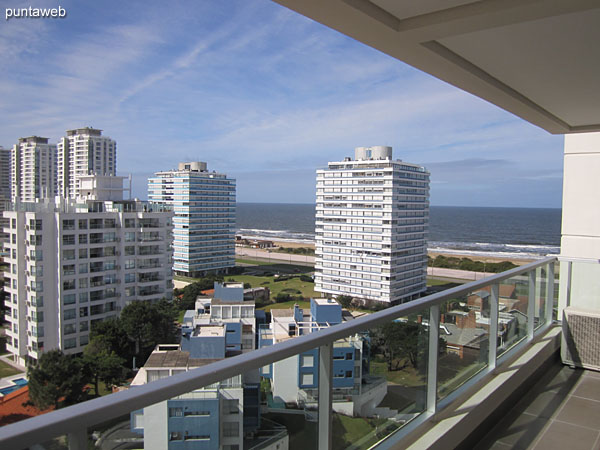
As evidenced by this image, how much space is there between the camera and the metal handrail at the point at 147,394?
666mm

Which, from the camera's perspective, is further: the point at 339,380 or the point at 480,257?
the point at 480,257

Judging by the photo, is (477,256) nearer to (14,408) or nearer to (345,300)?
(345,300)

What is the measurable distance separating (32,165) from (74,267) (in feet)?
145

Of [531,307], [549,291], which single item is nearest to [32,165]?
[549,291]

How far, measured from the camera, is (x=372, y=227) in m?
40.9

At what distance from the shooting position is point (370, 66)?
3364 inches

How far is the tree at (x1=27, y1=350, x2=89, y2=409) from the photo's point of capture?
19.2 m

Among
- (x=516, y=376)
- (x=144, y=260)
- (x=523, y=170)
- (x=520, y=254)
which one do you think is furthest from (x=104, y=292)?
(x=523, y=170)

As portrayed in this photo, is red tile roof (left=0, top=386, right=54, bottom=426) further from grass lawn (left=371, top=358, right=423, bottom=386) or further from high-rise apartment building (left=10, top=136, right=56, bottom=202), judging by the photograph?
high-rise apartment building (left=10, top=136, right=56, bottom=202)

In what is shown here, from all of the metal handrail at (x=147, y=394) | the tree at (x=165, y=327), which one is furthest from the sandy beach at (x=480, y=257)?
the metal handrail at (x=147, y=394)

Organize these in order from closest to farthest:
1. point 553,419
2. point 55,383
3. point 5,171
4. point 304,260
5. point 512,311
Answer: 1. point 553,419
2. point 512,311
3. point 55,383
4. point 304,260
5. point 5,171

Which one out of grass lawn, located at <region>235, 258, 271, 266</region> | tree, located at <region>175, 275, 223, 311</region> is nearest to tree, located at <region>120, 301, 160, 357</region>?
tree, located at <region>175, 275, 223, 311</region>

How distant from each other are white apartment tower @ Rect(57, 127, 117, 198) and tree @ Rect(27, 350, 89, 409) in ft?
152

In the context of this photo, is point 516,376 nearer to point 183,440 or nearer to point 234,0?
point 183,440
